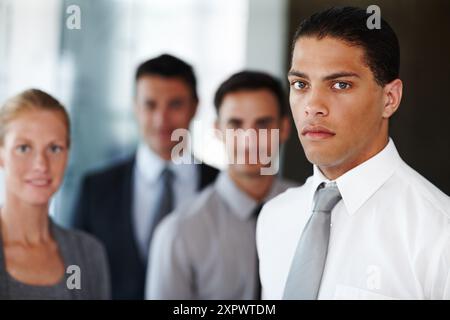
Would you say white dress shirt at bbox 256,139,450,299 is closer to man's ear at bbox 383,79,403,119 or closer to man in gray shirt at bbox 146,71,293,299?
man's ear at bbox 383,79,403,119

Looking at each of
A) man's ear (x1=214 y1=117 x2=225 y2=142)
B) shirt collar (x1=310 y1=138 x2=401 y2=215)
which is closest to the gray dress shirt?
man's ear (x1=214 y1=117 x2=225 y2=142)

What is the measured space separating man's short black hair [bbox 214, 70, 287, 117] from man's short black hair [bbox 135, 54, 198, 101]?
0.24 m

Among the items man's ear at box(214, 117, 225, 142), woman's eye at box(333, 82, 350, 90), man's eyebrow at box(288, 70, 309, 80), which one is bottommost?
man's ear at box(214, 117, 225, 142)

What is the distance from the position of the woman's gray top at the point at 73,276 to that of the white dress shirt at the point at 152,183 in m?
0.59

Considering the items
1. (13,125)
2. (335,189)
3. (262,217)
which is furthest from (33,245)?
(335,189)

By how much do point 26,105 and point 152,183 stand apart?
0.80 m

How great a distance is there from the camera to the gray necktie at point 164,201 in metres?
2.03

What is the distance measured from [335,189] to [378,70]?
0.72 ft

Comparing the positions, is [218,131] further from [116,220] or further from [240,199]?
[116,220]

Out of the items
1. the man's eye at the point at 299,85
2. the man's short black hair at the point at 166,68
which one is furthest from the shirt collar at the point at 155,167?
the man's eye at the point at 299,85

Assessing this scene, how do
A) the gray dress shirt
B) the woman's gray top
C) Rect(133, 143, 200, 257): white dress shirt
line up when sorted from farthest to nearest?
Rect(133, 143, 200, 257): white dress shirt
the gray dress shirt
the woman's gray top

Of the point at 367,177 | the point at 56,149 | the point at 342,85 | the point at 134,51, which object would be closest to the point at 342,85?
the point at 342,85

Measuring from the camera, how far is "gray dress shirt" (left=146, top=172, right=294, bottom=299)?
1709 mm

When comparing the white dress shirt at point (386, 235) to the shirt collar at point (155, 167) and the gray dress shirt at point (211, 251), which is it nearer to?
the gray dress shirt at point (211, 251)
